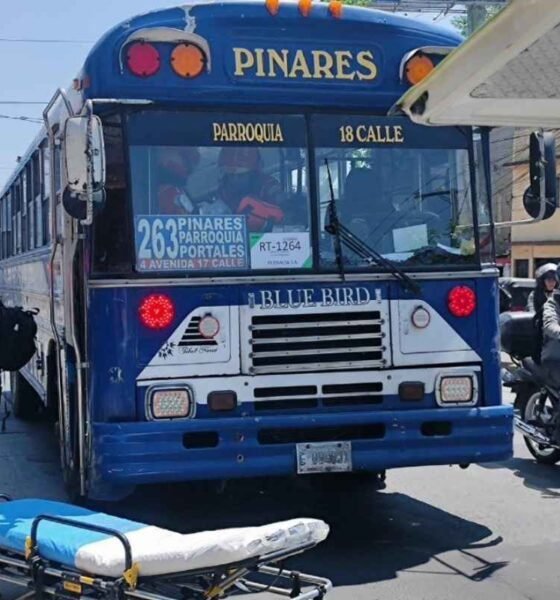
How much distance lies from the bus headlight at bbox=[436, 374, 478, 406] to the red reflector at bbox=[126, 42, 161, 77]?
255 centimetres

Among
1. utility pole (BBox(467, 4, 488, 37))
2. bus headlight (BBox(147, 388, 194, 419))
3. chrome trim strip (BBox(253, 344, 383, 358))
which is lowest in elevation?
bus headlight (BBox(147, 388, 194, 419))

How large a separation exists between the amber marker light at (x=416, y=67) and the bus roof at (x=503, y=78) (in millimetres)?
3066

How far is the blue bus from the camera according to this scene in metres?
5.95

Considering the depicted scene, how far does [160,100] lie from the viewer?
604cm

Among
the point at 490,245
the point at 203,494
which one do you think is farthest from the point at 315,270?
the point at 203,494

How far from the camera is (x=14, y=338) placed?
7.53 m

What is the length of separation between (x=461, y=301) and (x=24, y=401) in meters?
6.91

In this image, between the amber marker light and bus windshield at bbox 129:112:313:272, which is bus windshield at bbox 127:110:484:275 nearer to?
bus windshield at bbox 129:112:313:272

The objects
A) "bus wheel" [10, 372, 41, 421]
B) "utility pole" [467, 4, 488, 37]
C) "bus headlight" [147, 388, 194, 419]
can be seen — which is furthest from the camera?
"utility pole" [467, 4, 488, 37]

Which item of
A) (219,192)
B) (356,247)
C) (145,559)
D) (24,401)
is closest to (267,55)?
(219,192)

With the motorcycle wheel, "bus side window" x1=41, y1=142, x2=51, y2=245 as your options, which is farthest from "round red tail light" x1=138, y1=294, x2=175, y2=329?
the motorcycle wheel

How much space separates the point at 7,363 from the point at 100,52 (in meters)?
2.62

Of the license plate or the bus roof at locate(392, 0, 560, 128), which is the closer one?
the bus roof at locate(392, 0, 560, 128)

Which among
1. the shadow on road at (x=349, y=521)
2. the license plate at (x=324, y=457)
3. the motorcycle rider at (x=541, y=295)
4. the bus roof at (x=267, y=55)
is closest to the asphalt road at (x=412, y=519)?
the shadow on road at (x=349, y=521)
